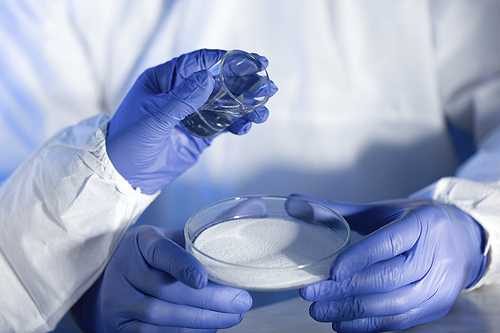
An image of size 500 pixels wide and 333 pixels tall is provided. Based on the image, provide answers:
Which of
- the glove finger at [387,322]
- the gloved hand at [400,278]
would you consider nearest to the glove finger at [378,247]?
the gloved hand at [400,278]

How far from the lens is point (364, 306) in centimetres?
85

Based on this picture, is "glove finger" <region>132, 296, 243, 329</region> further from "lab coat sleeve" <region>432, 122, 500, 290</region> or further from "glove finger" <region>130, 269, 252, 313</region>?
"lab coat sleeve" <region>432, 122, 500, 290</region>

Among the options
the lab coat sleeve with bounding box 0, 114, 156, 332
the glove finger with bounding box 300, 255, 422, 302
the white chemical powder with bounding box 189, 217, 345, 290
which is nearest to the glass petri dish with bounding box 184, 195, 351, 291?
the white chemical powder with bounding box 189, 217, 345, 290

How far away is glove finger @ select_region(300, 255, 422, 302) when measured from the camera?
811mm

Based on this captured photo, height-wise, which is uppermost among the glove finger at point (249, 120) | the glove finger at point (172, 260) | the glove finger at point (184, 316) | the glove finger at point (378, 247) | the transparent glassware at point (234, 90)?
the transparent glassware at point (234, 90)

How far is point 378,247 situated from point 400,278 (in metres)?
0.11

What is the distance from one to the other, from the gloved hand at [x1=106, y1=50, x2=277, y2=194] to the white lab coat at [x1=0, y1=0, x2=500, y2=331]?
6 cm

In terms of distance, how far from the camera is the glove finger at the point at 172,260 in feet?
2.39

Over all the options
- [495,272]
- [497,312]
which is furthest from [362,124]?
[497,312]

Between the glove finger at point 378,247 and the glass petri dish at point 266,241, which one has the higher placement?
the glass petri dish at point 266,241

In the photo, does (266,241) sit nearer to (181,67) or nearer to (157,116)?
(157,116)

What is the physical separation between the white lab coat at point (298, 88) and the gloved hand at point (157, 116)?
0.21ft

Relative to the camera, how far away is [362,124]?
145cm

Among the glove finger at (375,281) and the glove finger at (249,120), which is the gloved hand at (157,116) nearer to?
the glove finger at (249,120)
